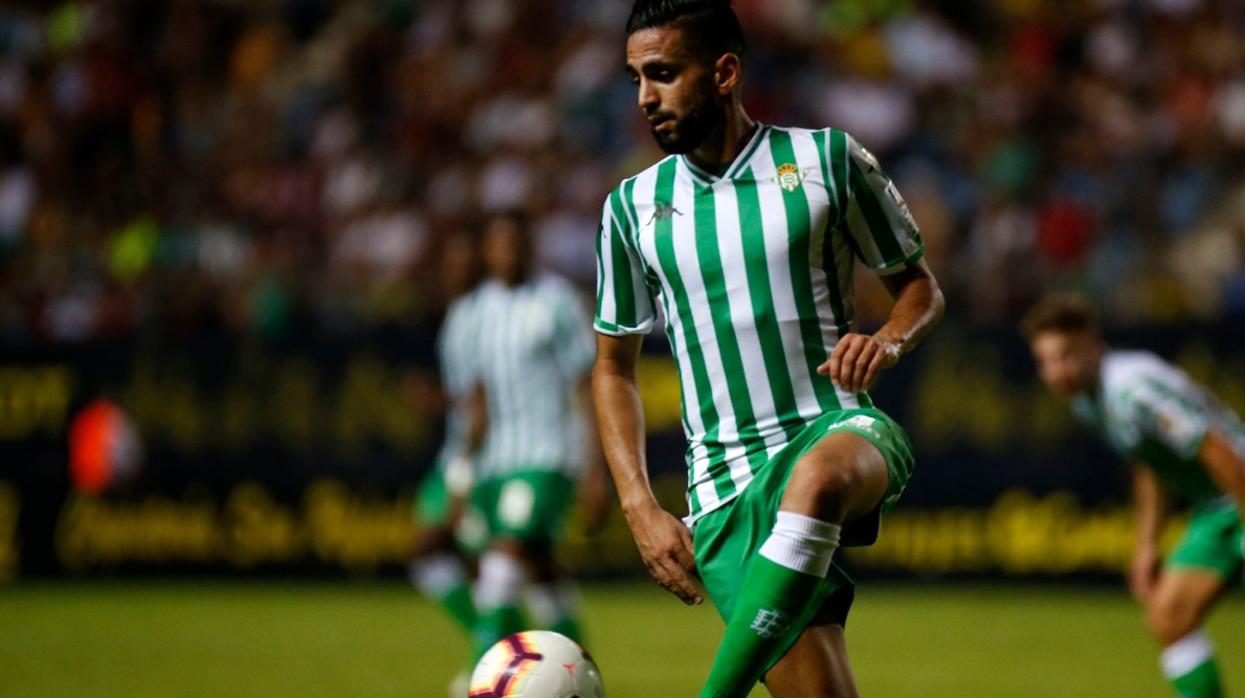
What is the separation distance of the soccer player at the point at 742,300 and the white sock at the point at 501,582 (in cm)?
366

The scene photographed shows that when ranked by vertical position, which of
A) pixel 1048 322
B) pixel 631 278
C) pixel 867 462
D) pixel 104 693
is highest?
pixel 631 278

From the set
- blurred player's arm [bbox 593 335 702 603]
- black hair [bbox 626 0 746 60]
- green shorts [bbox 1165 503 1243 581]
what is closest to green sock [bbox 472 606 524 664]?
green shorts [bbox 1165 503 1243 581]

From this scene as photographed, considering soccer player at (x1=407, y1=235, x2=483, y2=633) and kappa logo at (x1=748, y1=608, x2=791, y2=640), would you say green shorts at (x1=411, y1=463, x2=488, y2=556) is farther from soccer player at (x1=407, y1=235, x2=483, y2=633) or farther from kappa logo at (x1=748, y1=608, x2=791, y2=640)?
kappa logo at (x1=748, y1=608, x2=791, y2=640)

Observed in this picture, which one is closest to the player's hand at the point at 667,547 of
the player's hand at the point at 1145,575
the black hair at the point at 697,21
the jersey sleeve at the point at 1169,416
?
the black hair at the point at 697,21

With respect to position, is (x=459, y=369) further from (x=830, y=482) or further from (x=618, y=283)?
(x=830, y=482)

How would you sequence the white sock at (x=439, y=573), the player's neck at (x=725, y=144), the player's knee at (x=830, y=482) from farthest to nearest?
the white sock at (x=439, y=573) → the player's neck at (x=725, y=144) → the player's knee at (x=830, y=482)

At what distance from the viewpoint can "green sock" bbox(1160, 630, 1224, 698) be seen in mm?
6477

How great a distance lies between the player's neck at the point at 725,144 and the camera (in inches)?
172

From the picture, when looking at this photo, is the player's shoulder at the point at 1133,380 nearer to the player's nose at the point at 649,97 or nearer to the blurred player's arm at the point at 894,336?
the blurred player's arm at the point at 894,336

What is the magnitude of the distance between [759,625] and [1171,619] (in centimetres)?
330

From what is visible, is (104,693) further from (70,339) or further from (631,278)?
(70,339)

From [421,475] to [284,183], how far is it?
3.52 m

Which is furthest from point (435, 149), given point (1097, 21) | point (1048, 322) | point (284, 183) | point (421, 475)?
point (1048, 322)

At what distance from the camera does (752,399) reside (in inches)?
170
